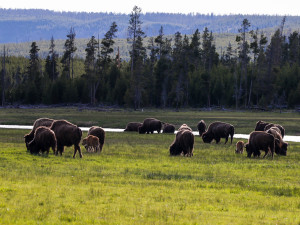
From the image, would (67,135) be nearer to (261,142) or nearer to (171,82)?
(261,142)

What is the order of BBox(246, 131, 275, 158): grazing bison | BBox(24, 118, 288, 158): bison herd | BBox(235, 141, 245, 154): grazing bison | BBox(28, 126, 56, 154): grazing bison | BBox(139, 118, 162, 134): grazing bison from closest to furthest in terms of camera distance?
BBox(28, 126, 56, 154): grazing bison < BBox(24, 118, 288, 158): bison herd < BBox(246, 131, 275, 158): grazing bison < BBox(235, 141, 245, 154): grazing bison < BBox(139, 118, 162, 134): grazing bison

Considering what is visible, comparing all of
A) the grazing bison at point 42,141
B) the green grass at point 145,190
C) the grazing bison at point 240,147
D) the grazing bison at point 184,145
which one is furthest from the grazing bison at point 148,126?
the green grass at point 145,190

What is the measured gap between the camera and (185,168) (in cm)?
2131

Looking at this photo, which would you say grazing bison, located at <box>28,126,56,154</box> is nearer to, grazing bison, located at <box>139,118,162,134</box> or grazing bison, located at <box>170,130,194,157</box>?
grazing bison, located at <box>170,130,194,157</box>

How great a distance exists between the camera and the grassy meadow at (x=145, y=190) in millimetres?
11922

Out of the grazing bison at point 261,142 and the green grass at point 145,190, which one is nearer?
the green grass at point 145,190

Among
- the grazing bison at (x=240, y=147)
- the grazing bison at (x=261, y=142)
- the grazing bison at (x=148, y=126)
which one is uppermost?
the grazing bison at (x=261, y=142)

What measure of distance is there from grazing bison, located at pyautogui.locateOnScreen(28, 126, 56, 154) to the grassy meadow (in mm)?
688

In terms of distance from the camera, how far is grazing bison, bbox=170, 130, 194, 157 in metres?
27.4

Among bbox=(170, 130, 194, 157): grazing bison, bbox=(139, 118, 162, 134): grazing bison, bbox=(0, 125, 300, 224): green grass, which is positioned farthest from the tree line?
bbox=(0, 125, 300, 224): green grass

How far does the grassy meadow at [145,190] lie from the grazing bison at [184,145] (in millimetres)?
1691

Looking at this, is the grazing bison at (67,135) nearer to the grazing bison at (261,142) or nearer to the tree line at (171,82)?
the grazing bison at (261,142)

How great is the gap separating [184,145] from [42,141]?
7.94 meters

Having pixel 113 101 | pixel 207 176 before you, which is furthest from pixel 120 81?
pixel 207 176
